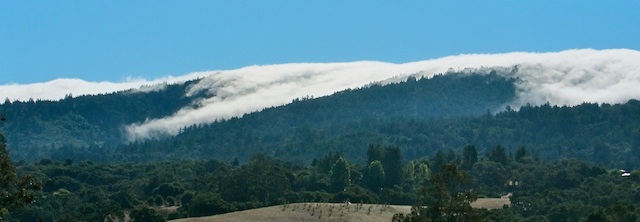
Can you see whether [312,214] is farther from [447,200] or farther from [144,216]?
[447,200]

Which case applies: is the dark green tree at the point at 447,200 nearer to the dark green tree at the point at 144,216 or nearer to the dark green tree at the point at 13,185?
the dark green tree at the point at 13,185

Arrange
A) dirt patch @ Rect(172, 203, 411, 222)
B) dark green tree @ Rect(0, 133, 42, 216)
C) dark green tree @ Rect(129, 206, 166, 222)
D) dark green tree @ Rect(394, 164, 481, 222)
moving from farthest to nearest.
Answer: 1. dark green tree @ Rect(129, 206, 166, 222)
2. dirt patch @ Rect(172, 203, 411, 222)
3. dark green tree @ Rect(394, 164, 481, 222)
4. dark green tree @ Rect(0, 133, 42, 216)

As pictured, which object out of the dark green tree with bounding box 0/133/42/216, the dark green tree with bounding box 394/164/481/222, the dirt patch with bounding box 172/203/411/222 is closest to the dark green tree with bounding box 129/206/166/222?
the dirt patch with bounding box 172/203/411/222

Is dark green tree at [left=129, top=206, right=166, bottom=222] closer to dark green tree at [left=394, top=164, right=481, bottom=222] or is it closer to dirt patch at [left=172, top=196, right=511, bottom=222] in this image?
dirt patch at [left=172, top=196, right=511, bottom=222]

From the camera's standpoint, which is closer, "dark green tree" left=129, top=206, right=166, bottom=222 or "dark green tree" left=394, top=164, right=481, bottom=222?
"dark green tree" left=394, top=164, right=481, bottom=222

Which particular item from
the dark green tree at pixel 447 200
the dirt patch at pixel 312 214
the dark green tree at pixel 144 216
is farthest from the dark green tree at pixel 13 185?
the dark green tree at pixel 144 216

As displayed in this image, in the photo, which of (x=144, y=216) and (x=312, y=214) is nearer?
(x=312, y=214)

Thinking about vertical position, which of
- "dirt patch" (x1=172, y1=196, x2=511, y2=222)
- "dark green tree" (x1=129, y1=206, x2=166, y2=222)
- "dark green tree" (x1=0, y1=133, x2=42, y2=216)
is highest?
"dark green tree" (x1=0, y1=133, x2=42, y2=216)

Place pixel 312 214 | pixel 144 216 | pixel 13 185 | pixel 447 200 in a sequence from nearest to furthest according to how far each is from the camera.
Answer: pixel 13 185 < pixel 447 200 < pixel 312 214 < pixel 144 216

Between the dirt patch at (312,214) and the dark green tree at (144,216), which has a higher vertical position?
the dark green tree at (144,216)

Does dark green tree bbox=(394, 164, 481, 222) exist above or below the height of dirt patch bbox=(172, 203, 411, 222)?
above

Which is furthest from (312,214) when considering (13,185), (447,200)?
(13,185)

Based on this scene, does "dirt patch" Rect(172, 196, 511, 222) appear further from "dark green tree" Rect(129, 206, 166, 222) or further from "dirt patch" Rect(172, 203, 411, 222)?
"dark green tree" Rect(129, 206, 166, 222)

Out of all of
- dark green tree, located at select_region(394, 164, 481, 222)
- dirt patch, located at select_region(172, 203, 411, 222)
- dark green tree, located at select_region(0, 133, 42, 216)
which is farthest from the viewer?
dirt patch, located at select_region(172, 203, 411, 222)
